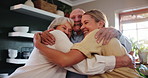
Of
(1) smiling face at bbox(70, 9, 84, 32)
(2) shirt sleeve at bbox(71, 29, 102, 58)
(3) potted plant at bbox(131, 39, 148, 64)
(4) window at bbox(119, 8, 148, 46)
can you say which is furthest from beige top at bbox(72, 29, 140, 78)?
(4) window at bbox(119, 8, 148, 46)

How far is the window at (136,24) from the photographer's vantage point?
2.98 metres

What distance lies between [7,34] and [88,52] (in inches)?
75.6

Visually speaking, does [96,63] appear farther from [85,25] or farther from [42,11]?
[42,11]

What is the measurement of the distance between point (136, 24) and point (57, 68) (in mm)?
2541

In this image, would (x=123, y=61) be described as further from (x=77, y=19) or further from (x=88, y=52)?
(x=77, y=19)

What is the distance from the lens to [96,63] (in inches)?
35.4

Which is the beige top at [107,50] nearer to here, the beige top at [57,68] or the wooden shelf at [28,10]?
the beige top at [57,68]

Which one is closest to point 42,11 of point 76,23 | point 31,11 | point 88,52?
point 31,11

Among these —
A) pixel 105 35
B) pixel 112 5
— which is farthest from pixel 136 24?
pixel 105 35

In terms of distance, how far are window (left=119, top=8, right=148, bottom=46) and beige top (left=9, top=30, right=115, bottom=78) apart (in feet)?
7.59

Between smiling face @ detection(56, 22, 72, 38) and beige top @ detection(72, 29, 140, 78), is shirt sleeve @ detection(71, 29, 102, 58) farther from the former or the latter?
smiling face @ detection(56, 22, 72, 38)

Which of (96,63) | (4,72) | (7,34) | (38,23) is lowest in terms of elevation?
(4,72)

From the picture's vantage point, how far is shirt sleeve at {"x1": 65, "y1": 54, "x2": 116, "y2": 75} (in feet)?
2.90

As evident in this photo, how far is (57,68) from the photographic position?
0.99 m
